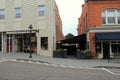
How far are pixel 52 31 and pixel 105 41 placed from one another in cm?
704

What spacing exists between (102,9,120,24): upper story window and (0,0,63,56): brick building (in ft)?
22.1

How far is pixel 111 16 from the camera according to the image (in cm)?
3438

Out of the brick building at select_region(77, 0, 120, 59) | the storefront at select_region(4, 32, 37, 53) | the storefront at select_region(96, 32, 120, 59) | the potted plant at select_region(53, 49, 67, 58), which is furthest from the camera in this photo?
the storefront at select_region(4, 32, 37, 53)

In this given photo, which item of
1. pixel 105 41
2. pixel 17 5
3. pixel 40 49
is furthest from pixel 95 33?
pixel 17 5

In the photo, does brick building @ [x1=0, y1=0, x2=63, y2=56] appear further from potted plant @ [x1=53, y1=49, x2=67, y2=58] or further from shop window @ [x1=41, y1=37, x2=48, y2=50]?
potted plant @ [x1=53, y1=49, x2=67, y2=58]

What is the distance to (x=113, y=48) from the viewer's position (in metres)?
34.1

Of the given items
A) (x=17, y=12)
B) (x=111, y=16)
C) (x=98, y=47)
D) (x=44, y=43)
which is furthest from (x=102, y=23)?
(x=17, y=12)

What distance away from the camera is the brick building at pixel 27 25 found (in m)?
36.4

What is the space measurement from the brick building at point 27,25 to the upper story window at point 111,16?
266 inches

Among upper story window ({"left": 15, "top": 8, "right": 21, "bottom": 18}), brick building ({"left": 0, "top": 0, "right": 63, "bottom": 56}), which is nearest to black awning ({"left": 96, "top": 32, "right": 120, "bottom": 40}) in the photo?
brick building ({"left": 0, "top": 0, "right": 63, "bottom": 56})

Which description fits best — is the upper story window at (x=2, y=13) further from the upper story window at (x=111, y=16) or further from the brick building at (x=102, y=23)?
the upper story window at (x=111, y=16)

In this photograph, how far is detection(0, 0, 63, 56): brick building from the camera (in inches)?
1433

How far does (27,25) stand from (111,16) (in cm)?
1107

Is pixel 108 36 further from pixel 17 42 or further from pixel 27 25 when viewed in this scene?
pixel 17 42
